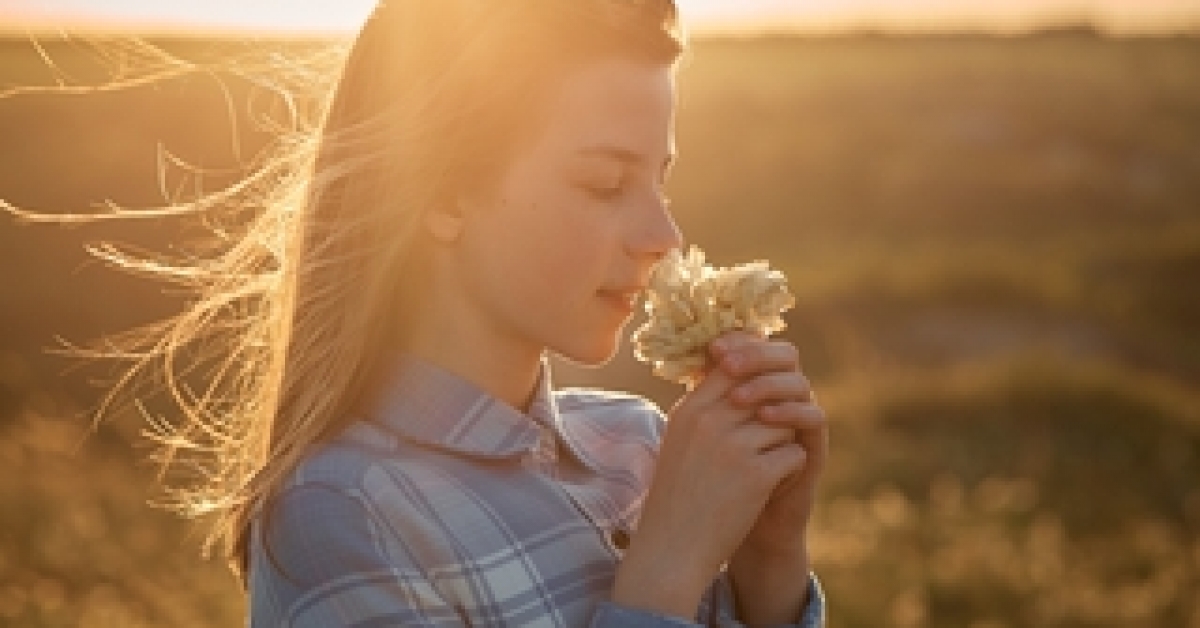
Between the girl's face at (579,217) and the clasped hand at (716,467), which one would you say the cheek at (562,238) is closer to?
the girl's face at (579,217)

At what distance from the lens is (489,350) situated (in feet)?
8.90

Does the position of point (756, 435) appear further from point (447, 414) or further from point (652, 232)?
point (447, 414)

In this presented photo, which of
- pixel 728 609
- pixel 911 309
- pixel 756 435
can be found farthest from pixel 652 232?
pixel 911 309

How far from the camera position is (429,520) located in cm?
250

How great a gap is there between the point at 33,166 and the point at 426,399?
21073 mm

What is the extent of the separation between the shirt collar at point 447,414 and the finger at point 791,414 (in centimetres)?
42

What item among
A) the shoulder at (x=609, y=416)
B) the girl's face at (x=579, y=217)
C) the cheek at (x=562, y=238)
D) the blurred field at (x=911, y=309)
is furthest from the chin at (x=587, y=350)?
A: the blurred field at (x=911, y=309)

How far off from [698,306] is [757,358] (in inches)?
7.0

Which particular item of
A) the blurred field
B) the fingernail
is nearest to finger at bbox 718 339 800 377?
the fingernail

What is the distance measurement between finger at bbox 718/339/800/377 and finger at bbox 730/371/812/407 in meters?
0.01

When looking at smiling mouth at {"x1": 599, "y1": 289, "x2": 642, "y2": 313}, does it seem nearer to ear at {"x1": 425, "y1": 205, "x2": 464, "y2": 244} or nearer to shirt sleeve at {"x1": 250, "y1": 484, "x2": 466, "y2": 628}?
ear at {"x1": 425, "y1": 205, "x2": 464, "y2": 244}

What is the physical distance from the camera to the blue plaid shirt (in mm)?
2404

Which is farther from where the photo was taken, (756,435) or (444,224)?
(444,224)

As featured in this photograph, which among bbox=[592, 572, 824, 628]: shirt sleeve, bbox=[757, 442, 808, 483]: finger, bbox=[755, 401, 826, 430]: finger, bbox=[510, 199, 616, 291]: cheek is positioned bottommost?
bbox=[592, 572, 824, 628]: shirt sleeve
